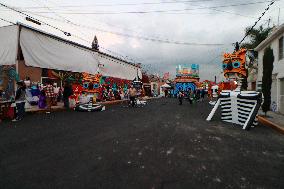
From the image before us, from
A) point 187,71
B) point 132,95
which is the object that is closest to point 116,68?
point 132,95

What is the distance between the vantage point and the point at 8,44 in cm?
1658

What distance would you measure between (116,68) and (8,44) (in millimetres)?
18481

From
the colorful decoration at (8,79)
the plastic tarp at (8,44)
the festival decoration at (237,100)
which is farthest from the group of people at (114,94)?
the festival decoration at (237,100)

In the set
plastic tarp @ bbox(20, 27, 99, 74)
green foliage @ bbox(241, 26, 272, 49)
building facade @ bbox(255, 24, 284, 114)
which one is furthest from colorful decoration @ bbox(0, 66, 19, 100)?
green foliage @ bbox(241, 26, 272, 49)

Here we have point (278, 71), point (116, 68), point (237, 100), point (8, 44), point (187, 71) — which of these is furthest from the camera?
point (187, 71)

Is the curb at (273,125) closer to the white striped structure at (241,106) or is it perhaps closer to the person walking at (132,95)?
the white striped structure at (241,106)

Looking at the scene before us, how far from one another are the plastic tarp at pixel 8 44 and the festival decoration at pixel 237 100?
12873 millimetres

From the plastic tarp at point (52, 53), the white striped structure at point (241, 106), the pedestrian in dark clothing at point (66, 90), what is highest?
the plastic tarp at point (52, 53)

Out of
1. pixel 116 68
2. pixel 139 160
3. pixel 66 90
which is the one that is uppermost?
pixel 116 68

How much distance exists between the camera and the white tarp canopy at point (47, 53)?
1655 cm

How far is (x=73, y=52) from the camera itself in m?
23.0

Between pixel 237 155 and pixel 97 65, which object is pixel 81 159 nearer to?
pixel 237 155

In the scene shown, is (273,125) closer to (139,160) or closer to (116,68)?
(139,160)

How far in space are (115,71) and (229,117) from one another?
2372 centimetres
